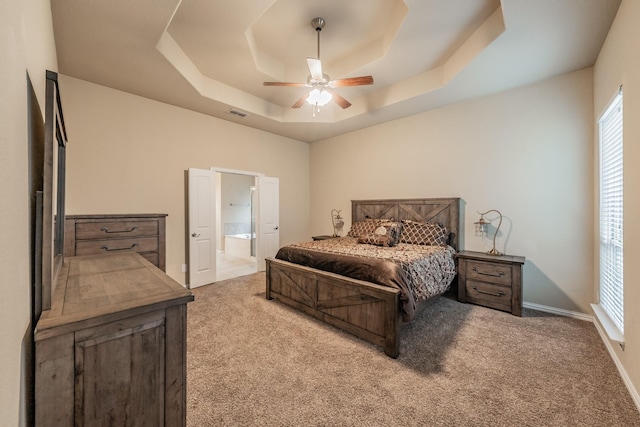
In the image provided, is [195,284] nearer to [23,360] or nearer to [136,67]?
[136,67]

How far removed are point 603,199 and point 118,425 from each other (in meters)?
4.20

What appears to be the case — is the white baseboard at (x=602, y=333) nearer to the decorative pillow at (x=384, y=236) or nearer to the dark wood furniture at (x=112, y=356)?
the decorative pillow at (x=384, y=236)

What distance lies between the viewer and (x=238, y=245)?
22.5 ft

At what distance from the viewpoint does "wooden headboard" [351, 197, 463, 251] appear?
3.87m

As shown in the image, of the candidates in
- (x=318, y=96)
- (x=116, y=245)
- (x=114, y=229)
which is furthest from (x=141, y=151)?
(x=318, y=96)

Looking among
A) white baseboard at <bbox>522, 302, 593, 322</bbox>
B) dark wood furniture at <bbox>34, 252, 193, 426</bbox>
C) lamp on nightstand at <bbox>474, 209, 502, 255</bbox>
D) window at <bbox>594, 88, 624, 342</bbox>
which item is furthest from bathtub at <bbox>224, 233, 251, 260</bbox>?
window at <bbox>594, 88, 624, 342</bbox>

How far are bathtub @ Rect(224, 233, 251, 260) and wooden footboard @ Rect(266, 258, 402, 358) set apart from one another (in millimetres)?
3263

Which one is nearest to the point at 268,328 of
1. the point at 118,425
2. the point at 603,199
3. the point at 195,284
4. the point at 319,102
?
the point at 118,425

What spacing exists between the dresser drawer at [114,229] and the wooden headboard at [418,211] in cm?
343

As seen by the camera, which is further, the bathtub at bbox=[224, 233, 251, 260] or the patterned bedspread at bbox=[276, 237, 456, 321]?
the bathtub at bbox=[224, 233, 251, 260]

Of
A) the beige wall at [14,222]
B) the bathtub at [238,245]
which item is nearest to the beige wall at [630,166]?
the beige wall at [14,222]

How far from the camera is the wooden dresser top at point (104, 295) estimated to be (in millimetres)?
953

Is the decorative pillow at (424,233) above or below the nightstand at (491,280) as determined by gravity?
above

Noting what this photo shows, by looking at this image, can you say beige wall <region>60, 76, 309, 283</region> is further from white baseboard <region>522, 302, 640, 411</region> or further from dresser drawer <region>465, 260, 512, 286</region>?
white baseboard <region>522, 302, 640, 411</region>
